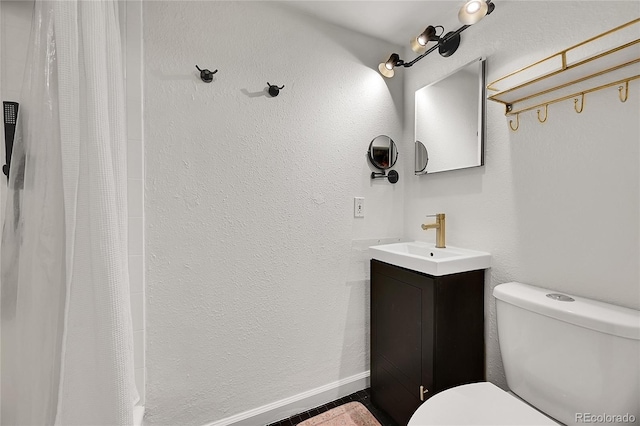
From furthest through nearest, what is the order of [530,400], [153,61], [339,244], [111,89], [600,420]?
[339,244], [153,61], [530,400], [600,420], [111,89]

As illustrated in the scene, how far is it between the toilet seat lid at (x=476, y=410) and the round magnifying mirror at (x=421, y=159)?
3.71 ft

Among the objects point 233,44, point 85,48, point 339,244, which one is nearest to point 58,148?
point 85,48

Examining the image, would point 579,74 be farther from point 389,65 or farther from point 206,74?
point 206,74

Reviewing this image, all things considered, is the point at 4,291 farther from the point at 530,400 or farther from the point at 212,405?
the point at 530,400

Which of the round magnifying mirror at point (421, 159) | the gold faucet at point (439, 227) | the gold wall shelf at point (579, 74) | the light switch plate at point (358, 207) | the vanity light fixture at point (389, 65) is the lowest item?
the gold faucet at point (439, 227)

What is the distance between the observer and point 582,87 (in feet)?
3.49

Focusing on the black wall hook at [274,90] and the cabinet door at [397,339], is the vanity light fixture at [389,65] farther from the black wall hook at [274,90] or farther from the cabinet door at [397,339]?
the cabinet door at [397,339]

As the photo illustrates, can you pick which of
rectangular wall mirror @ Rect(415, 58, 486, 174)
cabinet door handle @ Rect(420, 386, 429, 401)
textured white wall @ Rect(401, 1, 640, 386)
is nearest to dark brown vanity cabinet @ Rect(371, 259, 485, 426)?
cabinet door handle @ Rect(420, 386, 429, 401)

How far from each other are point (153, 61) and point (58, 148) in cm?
90

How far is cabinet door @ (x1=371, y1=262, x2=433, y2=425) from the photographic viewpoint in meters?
1.32

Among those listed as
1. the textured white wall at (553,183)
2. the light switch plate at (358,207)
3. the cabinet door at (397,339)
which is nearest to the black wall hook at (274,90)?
the light switch plate at (358,207)

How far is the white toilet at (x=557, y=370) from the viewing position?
842 millimetres

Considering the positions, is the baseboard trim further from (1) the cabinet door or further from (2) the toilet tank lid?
(2) the toilet tank lid

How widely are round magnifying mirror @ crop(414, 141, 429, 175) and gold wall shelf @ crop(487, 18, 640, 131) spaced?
49cm
